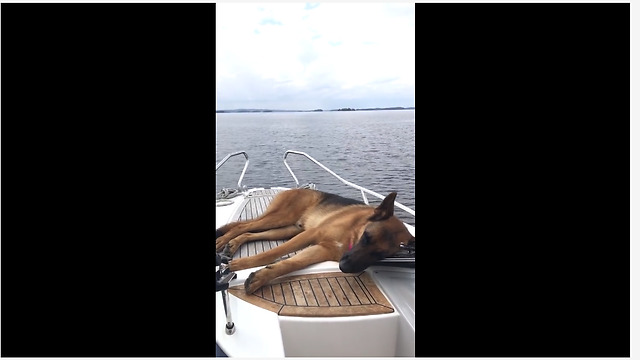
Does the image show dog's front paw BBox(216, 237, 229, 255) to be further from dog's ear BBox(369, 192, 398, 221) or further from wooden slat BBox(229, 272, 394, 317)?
dog's ear BBox(369, 192, 398, 221)

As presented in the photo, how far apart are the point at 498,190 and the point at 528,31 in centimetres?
43

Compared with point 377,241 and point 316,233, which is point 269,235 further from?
point 377,241

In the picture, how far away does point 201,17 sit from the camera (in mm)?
1009

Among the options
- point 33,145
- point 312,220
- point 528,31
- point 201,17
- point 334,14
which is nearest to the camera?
point 33,145

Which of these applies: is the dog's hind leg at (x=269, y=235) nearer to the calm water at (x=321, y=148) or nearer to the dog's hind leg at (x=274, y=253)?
the dog's hind leg at (x=274, y=253)

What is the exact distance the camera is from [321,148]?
1.75 m

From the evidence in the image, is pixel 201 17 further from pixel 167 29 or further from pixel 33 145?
pixel 33 145

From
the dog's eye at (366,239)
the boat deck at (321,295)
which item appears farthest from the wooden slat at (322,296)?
the dog's eye at (366,239)

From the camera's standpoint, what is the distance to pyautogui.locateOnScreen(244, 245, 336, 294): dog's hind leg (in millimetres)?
1675

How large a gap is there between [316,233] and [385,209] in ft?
0.97

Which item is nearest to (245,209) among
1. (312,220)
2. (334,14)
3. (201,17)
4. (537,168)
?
(312,220)

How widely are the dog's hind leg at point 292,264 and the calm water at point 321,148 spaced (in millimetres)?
241

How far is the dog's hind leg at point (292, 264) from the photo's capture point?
5.49 feet

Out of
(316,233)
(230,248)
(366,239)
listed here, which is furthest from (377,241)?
(230,248)
